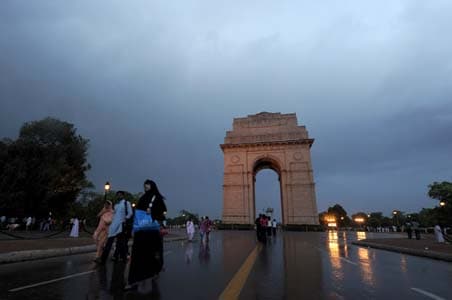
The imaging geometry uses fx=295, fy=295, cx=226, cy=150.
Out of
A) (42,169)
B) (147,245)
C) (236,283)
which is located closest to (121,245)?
(147,245)

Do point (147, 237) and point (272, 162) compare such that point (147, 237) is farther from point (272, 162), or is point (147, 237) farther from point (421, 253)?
point (272, 162)

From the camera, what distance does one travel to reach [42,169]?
29484 millimetres

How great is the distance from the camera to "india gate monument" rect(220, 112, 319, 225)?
46031 mm

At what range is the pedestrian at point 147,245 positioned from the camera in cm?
503

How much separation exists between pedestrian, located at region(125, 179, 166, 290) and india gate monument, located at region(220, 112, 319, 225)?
41.7 m

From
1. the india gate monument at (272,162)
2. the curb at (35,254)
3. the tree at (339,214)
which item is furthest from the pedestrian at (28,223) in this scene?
the tree at (339,214)

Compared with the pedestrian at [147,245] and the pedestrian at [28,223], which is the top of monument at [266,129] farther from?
the pedestrian at [147,245]

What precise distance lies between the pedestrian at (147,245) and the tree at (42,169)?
2831 centimetres

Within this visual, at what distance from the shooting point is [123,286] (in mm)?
5285

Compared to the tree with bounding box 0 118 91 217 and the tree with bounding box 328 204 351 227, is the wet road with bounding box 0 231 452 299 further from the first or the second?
the tree with bounding box 328 204 351 227

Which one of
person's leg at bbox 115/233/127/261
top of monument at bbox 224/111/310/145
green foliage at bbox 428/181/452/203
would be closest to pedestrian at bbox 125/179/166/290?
person's leg at bbox 115/233/127/261

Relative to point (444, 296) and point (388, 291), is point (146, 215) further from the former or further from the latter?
point (444, 296)

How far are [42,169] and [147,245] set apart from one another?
29494 mm

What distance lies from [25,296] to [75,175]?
31560 millimetres
